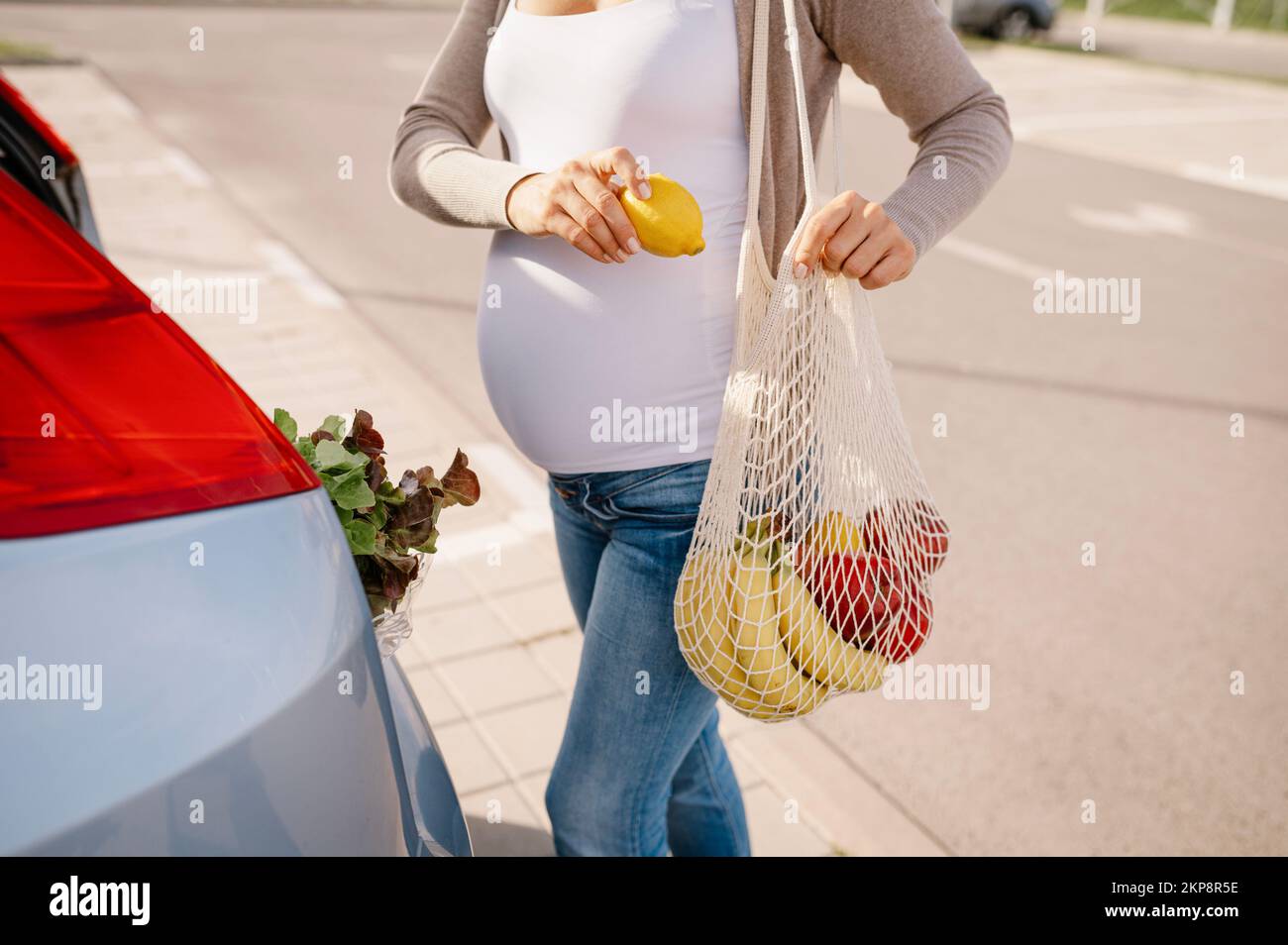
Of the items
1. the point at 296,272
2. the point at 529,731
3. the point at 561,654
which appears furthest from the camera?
the point at 296,272

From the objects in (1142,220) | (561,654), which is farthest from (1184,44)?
(561,654)

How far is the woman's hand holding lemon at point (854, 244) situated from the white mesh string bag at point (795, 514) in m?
0.04

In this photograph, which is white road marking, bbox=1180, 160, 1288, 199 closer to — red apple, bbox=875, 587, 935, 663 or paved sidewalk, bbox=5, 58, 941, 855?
paved sidewalk, bbox=5, 58, 941, 855

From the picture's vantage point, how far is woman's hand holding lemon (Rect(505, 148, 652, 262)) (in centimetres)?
142

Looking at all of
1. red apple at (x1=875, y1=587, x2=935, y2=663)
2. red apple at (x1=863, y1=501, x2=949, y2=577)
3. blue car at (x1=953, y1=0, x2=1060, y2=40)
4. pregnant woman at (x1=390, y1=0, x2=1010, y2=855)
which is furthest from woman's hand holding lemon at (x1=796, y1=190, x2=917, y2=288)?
blue car at (x1=953, y1=0, x2=1060, y2=40)

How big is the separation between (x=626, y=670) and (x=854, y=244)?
678 millimetres

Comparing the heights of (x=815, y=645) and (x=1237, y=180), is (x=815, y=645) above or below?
below

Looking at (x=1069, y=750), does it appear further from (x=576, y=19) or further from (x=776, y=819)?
(x=576, y=19)

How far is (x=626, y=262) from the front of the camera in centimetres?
162

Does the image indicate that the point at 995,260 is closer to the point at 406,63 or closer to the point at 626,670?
the point at 626,670
